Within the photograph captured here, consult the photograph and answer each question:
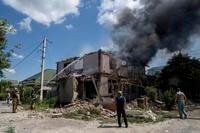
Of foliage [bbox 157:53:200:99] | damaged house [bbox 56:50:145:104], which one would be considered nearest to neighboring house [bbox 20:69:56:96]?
damaged house [bbox 56:50:145:104]

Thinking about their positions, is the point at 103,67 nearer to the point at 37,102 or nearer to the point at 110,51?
the point at 110,51

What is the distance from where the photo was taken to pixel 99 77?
2502 cm

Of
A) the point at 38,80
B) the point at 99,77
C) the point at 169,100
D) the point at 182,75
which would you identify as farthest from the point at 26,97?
the point at 182,75

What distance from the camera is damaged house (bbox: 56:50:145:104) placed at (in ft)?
76.3

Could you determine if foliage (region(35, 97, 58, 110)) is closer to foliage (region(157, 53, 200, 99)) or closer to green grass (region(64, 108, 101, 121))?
green grass (region(64, 108, 101, 121))

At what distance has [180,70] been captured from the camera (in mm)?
28906

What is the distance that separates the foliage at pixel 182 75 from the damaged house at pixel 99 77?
117 inches

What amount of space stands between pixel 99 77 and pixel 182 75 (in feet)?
34.9

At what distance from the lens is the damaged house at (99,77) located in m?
23.3

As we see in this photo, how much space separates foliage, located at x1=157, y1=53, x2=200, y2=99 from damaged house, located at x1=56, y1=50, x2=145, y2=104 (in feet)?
9.75

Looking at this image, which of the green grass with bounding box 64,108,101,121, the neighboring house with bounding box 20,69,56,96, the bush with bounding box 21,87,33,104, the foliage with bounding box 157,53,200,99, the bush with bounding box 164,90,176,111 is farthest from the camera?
the neighboring house with bounding box 20,69,56,96

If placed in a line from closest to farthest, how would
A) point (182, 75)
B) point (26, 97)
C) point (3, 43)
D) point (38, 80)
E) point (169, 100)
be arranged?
point (3, 43) < point (169, 100) < point (26, 97) < point (182, 75) < point (38, 80)

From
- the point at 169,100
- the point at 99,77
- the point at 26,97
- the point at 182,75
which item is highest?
the point at 182,75

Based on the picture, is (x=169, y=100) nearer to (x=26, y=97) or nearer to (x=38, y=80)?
(x=26, y=97)
